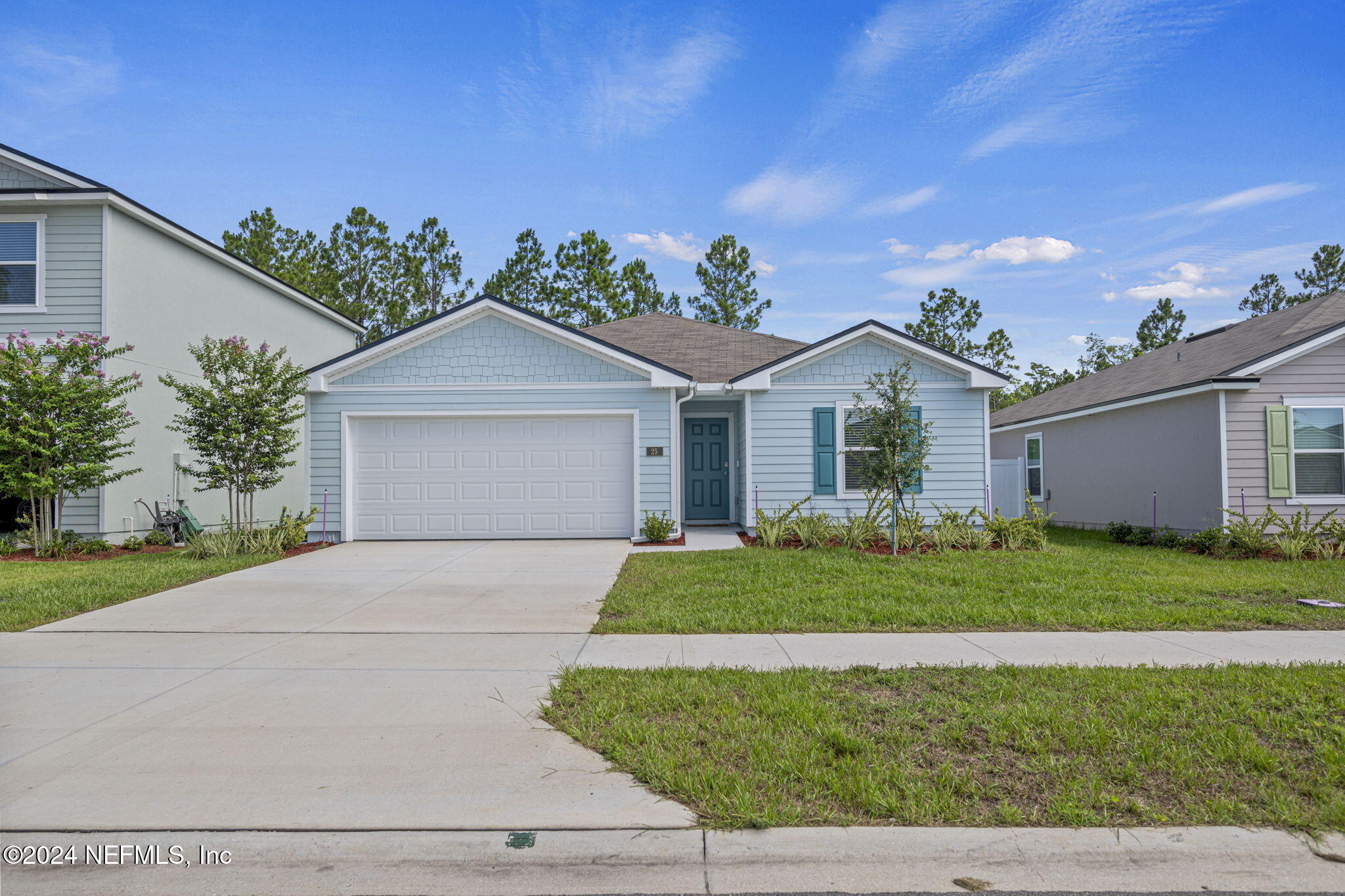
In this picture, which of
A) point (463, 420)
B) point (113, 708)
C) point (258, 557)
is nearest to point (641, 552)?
point (463, 420)

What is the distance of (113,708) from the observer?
4.56 meters

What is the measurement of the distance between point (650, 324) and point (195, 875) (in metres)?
17.5

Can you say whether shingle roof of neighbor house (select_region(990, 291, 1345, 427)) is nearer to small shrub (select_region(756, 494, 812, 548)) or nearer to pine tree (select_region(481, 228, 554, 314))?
small shrub (select_region(756, 494, 812, 548))

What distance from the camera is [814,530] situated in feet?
38.1

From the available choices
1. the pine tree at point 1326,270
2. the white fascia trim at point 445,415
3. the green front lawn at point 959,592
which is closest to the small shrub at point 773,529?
the green front lawn at point 959,592

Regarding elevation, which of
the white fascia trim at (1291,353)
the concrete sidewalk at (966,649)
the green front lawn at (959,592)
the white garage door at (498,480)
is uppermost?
the white fascia trim at (1291,353)

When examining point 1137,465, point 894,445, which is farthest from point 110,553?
point 1137,465

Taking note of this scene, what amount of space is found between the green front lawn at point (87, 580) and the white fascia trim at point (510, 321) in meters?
3.94

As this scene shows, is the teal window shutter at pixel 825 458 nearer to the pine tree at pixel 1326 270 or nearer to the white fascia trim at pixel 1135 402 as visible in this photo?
the white fascia trim at pixel 1135 402

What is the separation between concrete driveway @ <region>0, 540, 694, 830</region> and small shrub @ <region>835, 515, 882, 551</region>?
4.83 meters

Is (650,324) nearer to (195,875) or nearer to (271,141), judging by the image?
(271,141)

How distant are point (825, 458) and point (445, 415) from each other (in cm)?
696

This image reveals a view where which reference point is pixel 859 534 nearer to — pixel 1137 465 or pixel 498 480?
pixel 498 480

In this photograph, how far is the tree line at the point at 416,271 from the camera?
28.1m
